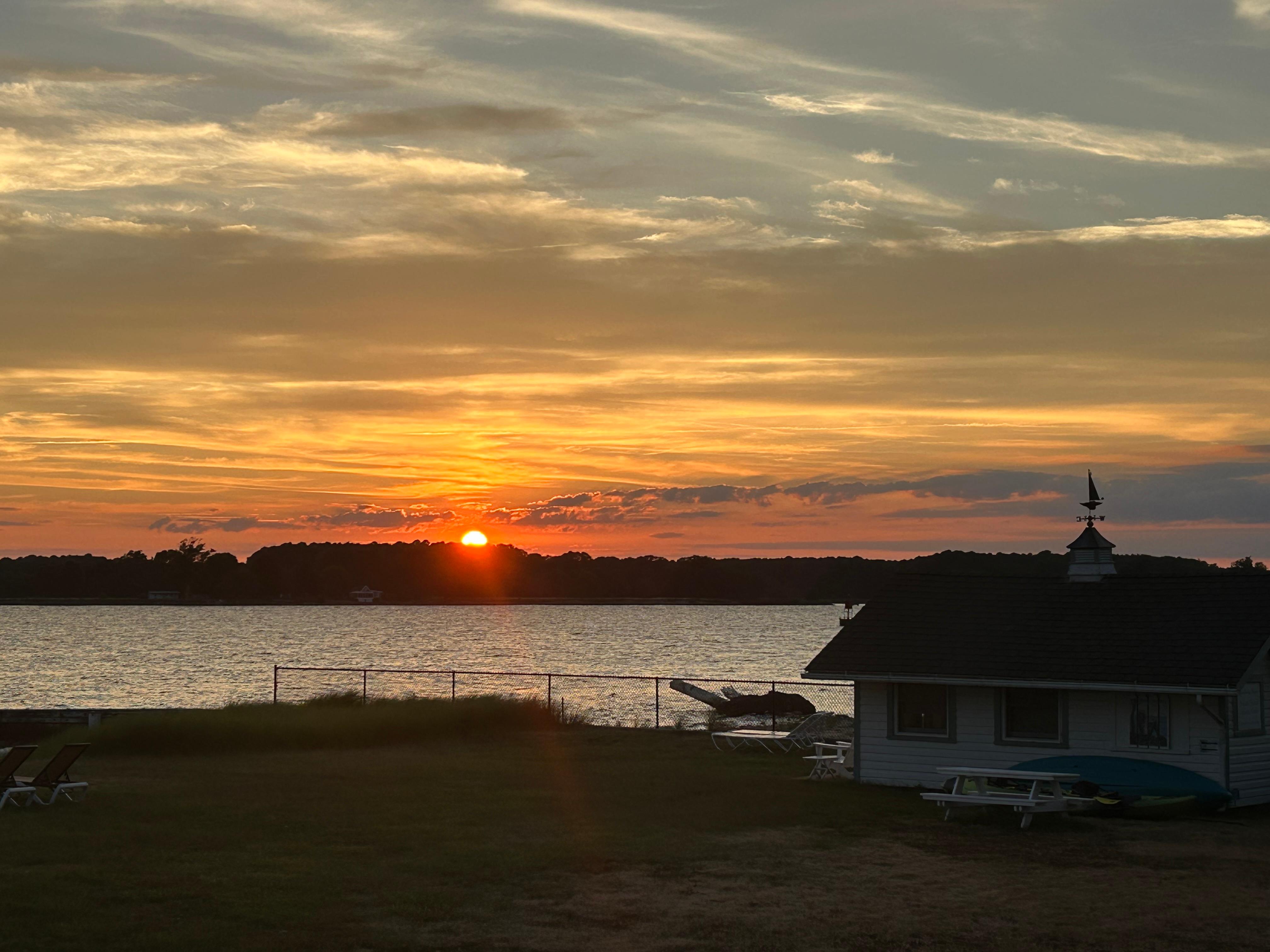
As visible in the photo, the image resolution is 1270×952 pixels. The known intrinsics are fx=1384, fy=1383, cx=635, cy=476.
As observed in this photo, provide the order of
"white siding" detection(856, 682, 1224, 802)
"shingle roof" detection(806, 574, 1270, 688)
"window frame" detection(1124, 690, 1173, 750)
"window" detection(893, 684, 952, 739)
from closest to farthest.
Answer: "white siding" detection(856, 682, 1224, 802) → "window frame" detection(1124, 690, 1173, 750) → "shingle roof" detection(806, 574, 1270, 688) → "window" detection(893, 684, 952, 739)

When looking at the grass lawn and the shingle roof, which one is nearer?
the grass lawn

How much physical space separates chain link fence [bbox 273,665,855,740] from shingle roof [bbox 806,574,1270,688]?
2.06m

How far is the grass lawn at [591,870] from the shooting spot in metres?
13.0

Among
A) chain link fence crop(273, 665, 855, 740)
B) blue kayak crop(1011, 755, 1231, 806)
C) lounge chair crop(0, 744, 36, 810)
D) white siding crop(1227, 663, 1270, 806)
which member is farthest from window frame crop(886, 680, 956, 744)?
lounge chair crop(0, 744, 36, 810)

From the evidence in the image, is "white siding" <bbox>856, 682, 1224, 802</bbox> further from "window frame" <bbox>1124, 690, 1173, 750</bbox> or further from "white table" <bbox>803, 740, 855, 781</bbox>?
"white table" <bbox>803, 740, 855, 781</bbox>

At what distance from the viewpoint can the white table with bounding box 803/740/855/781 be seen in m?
26.2

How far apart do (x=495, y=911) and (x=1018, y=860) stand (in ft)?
23.7

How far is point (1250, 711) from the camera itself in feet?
76.7

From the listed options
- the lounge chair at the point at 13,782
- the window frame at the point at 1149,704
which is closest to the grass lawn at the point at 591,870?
the lounge chair at the point at 13,782

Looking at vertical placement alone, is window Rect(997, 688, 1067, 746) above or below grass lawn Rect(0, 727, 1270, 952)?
above

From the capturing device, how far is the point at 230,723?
3103 cm

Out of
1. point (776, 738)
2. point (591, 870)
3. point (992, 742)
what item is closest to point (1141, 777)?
point (992, 742)

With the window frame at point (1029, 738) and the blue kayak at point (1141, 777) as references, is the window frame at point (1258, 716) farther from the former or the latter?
the window frame at point (1029, 738)

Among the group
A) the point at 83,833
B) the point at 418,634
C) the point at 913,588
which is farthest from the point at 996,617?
the point at 418,634
